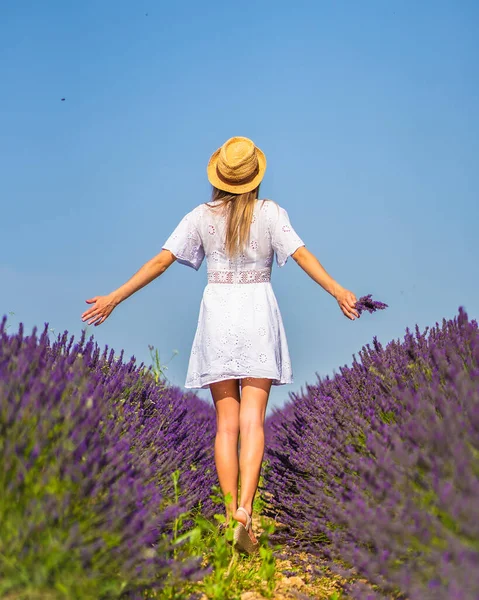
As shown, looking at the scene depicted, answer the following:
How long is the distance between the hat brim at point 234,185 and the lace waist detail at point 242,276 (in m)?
0.47

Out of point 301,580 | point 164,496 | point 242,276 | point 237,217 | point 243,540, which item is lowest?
point 301,580

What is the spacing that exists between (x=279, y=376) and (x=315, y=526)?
35.4 inches

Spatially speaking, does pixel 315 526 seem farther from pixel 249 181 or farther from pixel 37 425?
pixel 249 181

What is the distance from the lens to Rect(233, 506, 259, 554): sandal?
138 inches

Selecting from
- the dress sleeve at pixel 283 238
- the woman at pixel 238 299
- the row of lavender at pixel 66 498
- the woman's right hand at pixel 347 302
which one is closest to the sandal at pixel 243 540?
the woman at pixel 238 299

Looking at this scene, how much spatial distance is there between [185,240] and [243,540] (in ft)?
5.55

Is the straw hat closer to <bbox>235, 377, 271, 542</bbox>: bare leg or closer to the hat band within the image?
the hat band

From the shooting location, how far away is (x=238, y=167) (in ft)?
13.5

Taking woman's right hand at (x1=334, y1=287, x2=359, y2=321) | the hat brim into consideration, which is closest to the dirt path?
woman's right hand at (x1=334, y1=287, x2=359, y2=321)

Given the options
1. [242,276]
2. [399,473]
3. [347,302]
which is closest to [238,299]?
[242,276]

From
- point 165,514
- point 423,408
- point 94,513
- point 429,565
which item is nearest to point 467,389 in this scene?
point 423,408

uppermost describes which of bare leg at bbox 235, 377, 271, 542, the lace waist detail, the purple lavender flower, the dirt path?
the lace waist detail

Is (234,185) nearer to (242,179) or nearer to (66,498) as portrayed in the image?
(242,179)

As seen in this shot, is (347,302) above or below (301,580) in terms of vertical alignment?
above
